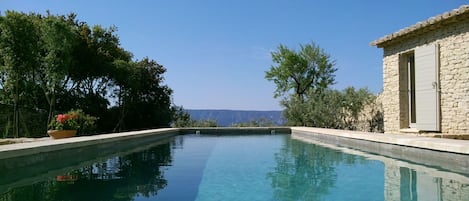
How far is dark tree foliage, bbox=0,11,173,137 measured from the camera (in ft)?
42.0

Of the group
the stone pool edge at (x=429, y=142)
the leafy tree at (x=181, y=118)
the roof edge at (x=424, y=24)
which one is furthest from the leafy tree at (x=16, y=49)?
the roof edge at (x=424, y=24)

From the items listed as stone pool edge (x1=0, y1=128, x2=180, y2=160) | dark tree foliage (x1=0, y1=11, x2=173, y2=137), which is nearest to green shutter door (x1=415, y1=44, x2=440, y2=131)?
stone pool edge (x1=0, y1=128, x2=180, y2=160)

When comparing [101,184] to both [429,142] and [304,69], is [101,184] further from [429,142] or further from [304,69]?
[304,69]

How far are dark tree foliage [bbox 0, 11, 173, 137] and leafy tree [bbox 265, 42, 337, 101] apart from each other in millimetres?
8205

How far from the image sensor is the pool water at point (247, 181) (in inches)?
166

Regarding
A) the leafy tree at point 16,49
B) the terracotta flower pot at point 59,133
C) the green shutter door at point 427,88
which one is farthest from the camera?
the leafy tree at point 16,49

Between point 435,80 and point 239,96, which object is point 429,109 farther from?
point 239,96

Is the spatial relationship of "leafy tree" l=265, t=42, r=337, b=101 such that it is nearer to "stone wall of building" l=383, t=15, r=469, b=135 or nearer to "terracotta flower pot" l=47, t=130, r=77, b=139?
"stone wall of building" l=383, t=15, r=469, b=135

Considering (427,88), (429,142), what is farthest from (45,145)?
(427,88)

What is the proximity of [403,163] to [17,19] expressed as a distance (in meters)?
11.6

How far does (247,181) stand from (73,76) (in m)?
13.9

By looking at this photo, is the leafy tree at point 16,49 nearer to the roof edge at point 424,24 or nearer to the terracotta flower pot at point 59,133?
the terracotta flower pot at point 59,133

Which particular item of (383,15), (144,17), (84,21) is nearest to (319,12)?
(383,15)

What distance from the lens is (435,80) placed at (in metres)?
9.32
